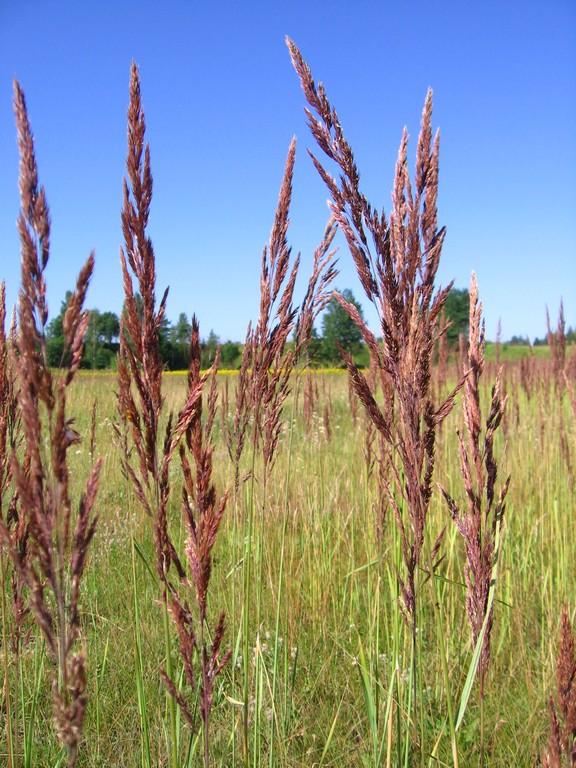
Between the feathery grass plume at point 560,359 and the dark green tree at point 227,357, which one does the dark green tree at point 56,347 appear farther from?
the feathery grass plume at point 560,359

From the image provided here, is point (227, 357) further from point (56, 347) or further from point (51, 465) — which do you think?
point (51, 465)

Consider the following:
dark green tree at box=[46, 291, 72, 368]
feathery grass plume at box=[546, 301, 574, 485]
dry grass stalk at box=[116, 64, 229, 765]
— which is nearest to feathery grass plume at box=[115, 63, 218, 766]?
dry grass stalk at box=[116, 64, 229, 765]

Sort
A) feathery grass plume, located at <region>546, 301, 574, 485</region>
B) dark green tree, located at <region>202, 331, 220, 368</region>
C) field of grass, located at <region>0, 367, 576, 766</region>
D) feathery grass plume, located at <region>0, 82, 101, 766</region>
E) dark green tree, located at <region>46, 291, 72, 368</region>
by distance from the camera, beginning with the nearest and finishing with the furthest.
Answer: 1. feathery grass plume, located at <region>0, 82, 101, 766</region>
2. dark green tree, located at <region>46, 291, 72, 368</region>
3. field of grass, located at <region>0, 367, 576, 766</region>
4. dark green tree, located at <region>202, 331, 220, 368</region>
5. feathery grass plume, located at <region>546, 301, 574, 485</region>

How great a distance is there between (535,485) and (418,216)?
3830mm

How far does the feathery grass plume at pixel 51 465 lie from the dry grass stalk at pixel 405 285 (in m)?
0.52

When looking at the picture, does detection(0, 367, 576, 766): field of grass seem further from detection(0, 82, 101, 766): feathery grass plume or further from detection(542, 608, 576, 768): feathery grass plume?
detection(0, 82, 101, 766): feathery grass plume

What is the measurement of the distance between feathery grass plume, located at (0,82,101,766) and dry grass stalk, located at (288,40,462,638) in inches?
20.6

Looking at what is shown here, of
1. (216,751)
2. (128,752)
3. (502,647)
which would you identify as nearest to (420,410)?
(216,751)

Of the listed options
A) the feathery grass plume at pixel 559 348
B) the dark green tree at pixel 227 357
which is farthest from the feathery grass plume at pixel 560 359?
the dark green tree at pixel 227 357

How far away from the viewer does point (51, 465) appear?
0.87m

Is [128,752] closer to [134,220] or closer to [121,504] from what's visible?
[134,220]

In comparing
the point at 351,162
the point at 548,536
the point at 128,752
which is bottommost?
the point at 128,752

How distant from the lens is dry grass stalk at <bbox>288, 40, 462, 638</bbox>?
3.53 feet

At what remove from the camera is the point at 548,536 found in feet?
11.5
